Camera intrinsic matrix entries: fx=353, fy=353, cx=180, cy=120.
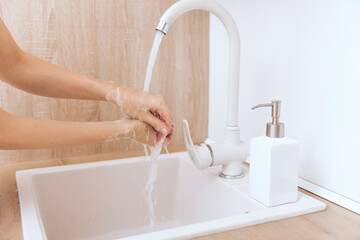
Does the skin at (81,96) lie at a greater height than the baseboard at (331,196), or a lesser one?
greater

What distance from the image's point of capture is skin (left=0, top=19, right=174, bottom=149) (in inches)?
22.4

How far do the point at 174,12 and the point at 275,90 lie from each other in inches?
12.1

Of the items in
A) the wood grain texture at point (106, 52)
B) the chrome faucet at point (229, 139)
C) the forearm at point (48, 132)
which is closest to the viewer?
the forearm at point (48, 132)

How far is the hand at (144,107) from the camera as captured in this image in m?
0.65

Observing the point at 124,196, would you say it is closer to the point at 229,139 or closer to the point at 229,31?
the point at 229,139

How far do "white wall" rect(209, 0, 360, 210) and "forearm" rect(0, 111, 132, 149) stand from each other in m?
0.39

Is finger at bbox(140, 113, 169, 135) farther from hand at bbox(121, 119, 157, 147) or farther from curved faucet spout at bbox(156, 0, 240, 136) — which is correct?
curved faucet spout at bbox(156, 0, 240, 136)

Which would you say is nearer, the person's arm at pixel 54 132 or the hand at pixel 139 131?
the person's arm at pixel 54 132

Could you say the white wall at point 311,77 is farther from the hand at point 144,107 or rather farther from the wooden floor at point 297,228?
the hand at point 144,107

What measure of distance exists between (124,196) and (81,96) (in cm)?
34

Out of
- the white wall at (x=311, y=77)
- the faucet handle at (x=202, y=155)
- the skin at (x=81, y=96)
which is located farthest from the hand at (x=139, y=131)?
the white wall at (x=311, y=77)

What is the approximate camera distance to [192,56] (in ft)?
3.67

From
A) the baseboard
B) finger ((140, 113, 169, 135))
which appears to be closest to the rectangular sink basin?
the baseboard

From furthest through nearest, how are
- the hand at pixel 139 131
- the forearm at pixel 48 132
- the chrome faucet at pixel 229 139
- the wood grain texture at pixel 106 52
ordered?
1. the wood grain texture at pixel 106 52
2. the chrome faucet at pixel 229 139
3. the hand at pixel 139 131
4. the forearm at pixel 48 132
